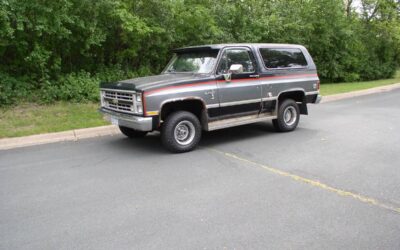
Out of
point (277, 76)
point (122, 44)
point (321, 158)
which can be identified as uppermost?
point (122, 44)

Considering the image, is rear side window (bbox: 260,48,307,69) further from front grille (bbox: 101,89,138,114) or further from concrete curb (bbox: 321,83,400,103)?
concrete curb (bbox: 321,83,400,103)

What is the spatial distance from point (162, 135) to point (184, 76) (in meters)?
1.35

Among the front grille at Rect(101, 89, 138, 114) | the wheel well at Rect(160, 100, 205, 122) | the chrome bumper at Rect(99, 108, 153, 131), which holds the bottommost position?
the chrome bumper at Rect(99, 108, 153, 131)

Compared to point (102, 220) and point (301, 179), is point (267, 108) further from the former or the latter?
point (102, 220)

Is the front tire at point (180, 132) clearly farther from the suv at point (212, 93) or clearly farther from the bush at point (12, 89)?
the bush at point (12, 89)

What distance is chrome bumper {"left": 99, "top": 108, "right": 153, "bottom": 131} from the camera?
6367 mm

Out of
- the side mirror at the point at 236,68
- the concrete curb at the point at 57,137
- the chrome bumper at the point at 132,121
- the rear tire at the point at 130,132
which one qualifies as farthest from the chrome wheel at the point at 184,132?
the concrete curb at the point at 57,137

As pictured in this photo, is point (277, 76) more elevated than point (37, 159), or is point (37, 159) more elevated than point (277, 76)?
point (277, 76)

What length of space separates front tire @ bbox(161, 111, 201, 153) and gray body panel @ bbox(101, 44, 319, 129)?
232mm

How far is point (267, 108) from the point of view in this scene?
26.8 ft

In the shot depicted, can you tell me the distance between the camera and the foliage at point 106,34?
10484 mm

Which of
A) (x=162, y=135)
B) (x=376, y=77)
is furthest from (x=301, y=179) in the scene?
(x=376, y=77)

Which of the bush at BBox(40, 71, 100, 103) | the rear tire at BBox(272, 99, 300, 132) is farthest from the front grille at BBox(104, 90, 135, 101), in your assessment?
the bush at BBox(40, 71, 100, 103)

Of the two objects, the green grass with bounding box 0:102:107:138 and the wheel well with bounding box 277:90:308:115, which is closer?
the green grass with bounding box 0:102:107:138
